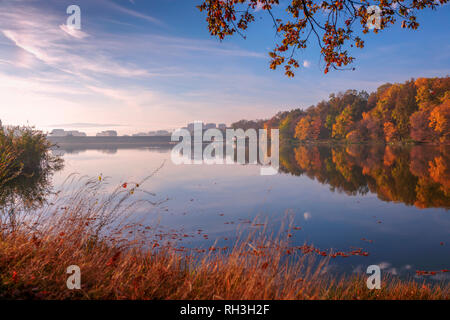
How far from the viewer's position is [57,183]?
70.9 feet

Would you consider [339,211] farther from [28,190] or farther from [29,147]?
[29,147]

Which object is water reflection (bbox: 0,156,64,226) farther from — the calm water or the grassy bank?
the calm water

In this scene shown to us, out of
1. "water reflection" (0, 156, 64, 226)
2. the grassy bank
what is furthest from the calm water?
the grassy bank

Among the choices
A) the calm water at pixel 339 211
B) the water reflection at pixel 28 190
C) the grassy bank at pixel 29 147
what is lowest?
the calm water at pixel 339 211

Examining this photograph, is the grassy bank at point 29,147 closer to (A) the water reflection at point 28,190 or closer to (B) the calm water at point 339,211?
(A) the water reflection at point 28,190

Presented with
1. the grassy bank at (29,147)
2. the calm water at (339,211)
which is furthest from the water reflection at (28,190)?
the calm water at (339,211)

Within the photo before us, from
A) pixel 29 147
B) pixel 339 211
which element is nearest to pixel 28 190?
pixel 29 147

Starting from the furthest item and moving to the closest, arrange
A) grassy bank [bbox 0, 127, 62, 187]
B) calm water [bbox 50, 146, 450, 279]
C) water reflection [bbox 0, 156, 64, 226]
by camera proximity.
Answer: grassy bank [bbox 0, 127, 62, 187] → water reflection [bbox 0, 156, 64, 226] → calm water [bbox 50, 146, 450, 279]

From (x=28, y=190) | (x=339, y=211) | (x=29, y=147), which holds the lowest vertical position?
(x=339, y=211)

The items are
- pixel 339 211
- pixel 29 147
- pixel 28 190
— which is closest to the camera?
pixel 339 211

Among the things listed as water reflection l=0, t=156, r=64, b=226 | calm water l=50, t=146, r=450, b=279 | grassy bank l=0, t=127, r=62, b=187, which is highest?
grassy bank l=0, t=127, r=62, b=187

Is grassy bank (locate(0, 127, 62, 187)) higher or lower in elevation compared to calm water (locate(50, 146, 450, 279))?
higher

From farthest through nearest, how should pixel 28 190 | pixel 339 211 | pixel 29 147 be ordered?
1. pixel 29 147
2. pixel 28 190
3. pixel 339 211

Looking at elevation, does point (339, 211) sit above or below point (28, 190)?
below
